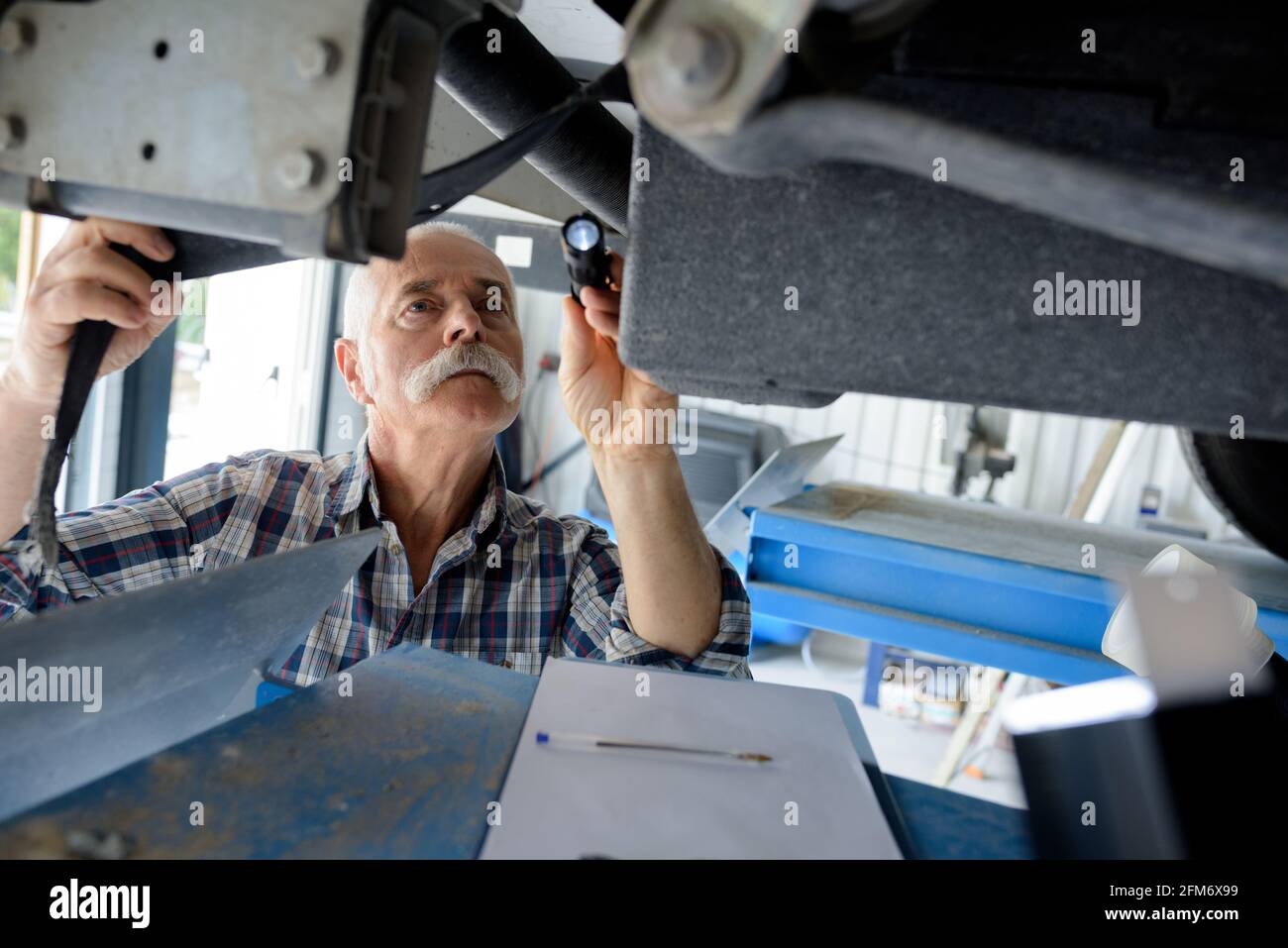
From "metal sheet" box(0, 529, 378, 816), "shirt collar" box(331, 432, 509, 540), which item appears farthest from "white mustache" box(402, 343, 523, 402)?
"metal sheet" box(0, 529, 378, 816)

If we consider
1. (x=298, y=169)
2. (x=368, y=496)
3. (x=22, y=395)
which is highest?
(x=298, y=169)

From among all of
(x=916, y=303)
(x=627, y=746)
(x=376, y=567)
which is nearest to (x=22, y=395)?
(x=376, y=567)

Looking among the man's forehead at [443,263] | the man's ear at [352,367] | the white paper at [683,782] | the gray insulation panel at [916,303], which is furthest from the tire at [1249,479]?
the man's ear at [352,367]

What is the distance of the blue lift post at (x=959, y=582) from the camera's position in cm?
147

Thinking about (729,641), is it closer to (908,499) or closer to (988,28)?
(988,28)

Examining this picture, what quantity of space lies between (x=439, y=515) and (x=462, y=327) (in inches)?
12.2

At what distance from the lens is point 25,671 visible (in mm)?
374

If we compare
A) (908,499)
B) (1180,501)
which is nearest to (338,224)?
(908,499)

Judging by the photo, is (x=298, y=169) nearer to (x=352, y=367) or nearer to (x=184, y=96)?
(x=184, y=96)

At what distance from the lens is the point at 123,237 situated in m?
0.57

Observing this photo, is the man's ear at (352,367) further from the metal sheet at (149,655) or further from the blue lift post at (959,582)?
the metal sheet at (149,655)

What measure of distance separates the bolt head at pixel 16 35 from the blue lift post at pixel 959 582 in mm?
1457

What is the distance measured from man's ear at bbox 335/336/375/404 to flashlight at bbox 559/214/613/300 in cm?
90

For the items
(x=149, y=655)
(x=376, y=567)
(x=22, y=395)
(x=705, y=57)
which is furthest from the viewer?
(x=376, y=567)
